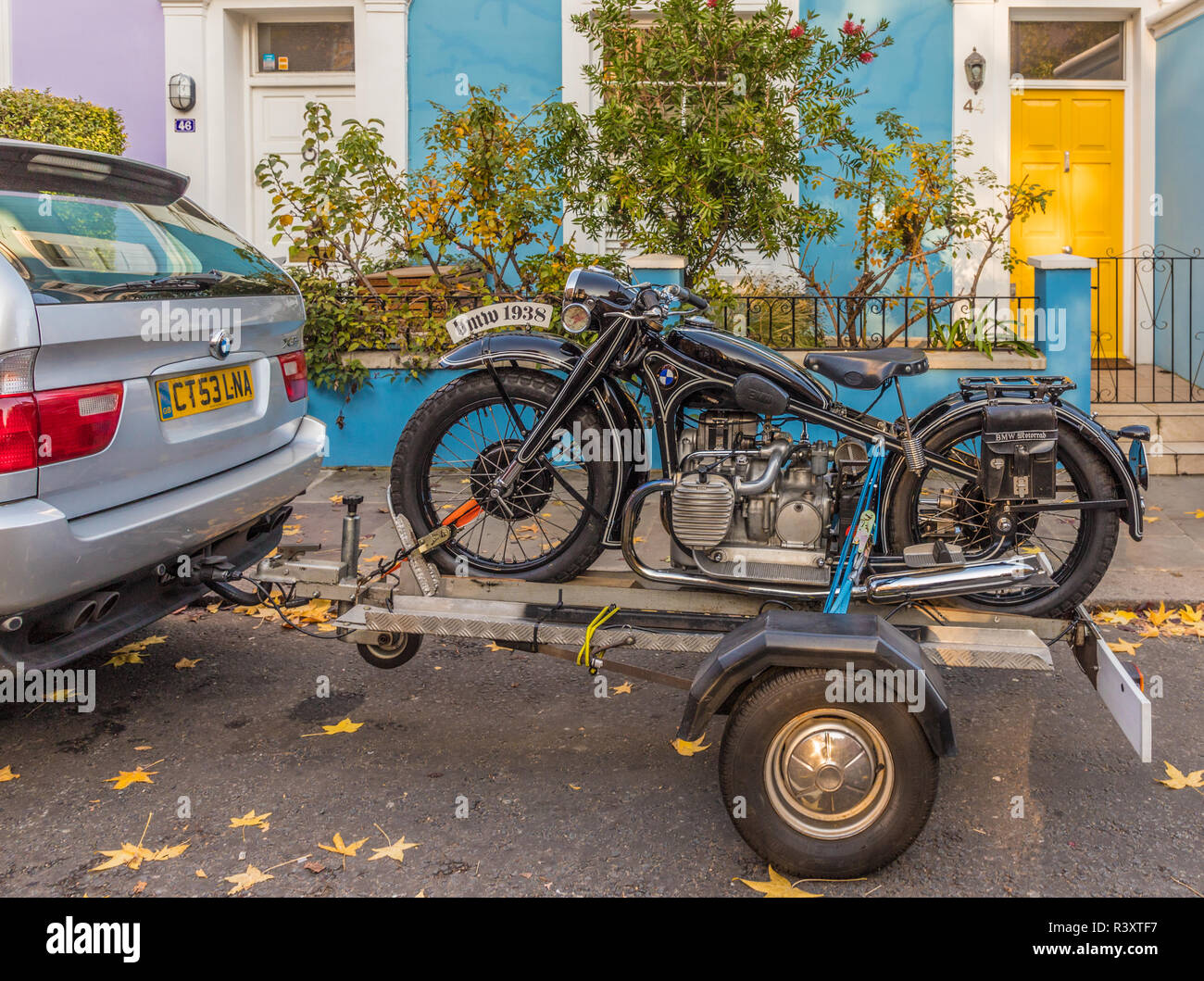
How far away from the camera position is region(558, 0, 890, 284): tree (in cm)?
812

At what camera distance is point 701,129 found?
8.27 m

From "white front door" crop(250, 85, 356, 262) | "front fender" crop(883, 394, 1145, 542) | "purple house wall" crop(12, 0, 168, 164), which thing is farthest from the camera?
"white front door" crop(250, 85, 356, 262)

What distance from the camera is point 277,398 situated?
4766 mm

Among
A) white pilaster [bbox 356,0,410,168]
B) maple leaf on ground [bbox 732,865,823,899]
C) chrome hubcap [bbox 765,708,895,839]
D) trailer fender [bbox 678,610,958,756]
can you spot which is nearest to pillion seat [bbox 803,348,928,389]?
trailer fender [bbox 678,610,958,756]

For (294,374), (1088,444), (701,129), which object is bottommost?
(1088,444)

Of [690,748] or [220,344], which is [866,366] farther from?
[220,344]

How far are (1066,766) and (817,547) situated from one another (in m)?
1.12

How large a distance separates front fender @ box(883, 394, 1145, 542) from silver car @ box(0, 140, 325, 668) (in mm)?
2346

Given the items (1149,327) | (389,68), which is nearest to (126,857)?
(389,68)

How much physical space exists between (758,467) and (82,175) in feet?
8.64

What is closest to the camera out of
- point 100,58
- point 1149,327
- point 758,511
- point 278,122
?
point 758,511

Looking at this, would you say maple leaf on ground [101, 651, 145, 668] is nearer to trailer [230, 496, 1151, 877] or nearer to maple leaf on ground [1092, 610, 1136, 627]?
trailer [230, 496, 1151, 877]

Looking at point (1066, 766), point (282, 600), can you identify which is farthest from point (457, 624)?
point (1066, 766)

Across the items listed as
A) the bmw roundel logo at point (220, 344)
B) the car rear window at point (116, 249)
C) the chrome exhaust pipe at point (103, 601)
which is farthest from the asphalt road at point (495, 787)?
the car rear window at point (116, 249)
